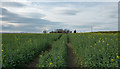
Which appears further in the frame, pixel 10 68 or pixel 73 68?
pixel 73 68

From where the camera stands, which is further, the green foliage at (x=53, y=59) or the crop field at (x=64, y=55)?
the crop field at (x=64, y=55)

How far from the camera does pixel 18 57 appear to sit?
604 cm

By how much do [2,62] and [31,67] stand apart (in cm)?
174

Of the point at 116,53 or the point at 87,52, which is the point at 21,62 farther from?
the point at 116,53

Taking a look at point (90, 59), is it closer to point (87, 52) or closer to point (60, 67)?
point (87, 52)

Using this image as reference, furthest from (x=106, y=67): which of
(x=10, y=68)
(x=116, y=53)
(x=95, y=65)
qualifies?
(x=10, y=68)

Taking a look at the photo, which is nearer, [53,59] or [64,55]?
[53,59]

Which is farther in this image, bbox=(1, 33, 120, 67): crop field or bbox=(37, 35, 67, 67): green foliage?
bbox=(1, 33, 120, 67): crop field

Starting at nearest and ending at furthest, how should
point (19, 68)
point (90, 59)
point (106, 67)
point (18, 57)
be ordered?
point (106, 67) → point (90, 59) → point (19, 68) → point (18, 57)

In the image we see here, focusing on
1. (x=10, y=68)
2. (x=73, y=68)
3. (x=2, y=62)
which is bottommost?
(x=73, y=68)

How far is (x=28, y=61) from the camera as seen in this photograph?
675 cm

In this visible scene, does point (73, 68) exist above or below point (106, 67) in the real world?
below

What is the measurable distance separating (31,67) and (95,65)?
12.2ft

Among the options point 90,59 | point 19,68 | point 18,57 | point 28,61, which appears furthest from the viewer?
point 28,61
